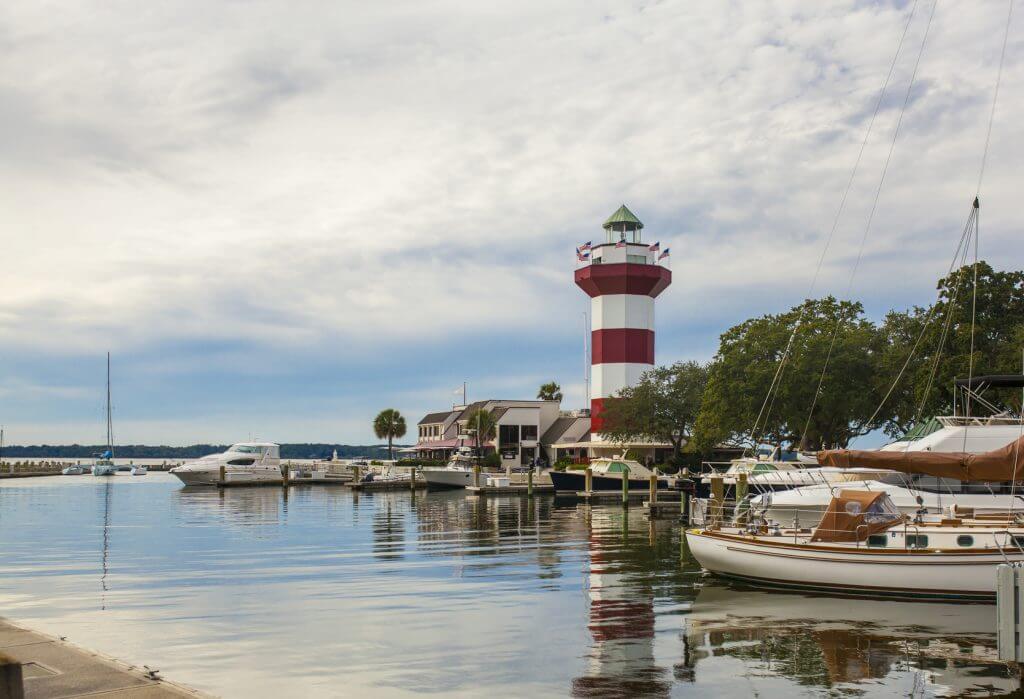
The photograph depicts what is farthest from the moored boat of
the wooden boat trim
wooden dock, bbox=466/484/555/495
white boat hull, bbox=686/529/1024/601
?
white boat hull, bbox=686/529/1024/601

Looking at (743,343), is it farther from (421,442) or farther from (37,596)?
(421,442)

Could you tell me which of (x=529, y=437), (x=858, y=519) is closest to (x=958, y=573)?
(x=858, y=519)

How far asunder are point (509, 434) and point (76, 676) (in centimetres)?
9210

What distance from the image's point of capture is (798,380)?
6034cm

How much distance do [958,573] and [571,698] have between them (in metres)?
12.1

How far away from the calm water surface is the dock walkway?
2.47m

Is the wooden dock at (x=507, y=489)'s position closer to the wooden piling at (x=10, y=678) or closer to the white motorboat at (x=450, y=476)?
the white motorboat at (x=450, y=476)

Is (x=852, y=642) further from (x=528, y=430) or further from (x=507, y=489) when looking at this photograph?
(x=528, y=430)

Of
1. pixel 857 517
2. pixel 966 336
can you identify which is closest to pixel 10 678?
pixel 857 517

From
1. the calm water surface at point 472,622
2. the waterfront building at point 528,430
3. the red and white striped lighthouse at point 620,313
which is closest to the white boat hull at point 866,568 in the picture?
the calm water surface at point 472,622

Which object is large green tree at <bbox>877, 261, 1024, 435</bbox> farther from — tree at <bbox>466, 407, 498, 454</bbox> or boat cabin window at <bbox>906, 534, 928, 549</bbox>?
tree at <bbox>466, 407, 498, 454</bbox>

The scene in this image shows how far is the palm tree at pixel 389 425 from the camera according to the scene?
12075 centimetres

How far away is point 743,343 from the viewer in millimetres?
65375

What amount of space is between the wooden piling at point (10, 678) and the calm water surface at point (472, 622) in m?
6.20
